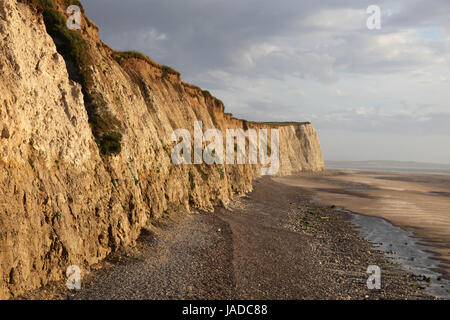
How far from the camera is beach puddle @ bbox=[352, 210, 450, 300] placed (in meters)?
15.4

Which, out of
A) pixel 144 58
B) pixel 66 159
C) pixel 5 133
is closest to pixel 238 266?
pixel 66 159

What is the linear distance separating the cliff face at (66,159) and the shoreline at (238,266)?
47.9 inches

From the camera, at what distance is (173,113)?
1200 inches

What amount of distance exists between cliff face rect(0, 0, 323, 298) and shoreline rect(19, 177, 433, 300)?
1.22 meters

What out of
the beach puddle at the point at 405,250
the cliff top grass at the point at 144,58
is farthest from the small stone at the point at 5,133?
the beach puddle at the point at 405,250

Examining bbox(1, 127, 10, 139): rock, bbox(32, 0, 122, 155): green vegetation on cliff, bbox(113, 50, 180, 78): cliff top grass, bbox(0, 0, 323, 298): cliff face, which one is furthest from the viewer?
bbox(113, 50, 180, 78): cliff top grass

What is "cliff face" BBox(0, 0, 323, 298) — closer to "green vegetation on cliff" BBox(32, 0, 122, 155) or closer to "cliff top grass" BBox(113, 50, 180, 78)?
"green vegetation on cliff" BBox(32, 0, 122, 155)

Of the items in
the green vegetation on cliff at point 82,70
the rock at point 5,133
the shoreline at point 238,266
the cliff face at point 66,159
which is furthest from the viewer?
the green vegetation on cliff at point 82,70

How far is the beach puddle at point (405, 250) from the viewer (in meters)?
15.4

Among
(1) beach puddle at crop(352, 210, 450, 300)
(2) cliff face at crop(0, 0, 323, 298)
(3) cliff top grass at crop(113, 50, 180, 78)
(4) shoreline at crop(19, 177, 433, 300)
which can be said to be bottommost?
(1) beach puddle at crop(352, 210, 450, 300)

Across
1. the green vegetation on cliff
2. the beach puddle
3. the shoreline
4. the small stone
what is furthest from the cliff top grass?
the beach puddle

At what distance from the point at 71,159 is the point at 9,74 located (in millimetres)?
4173

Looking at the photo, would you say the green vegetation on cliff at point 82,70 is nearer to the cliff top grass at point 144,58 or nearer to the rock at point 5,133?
the rock at point 5,133
